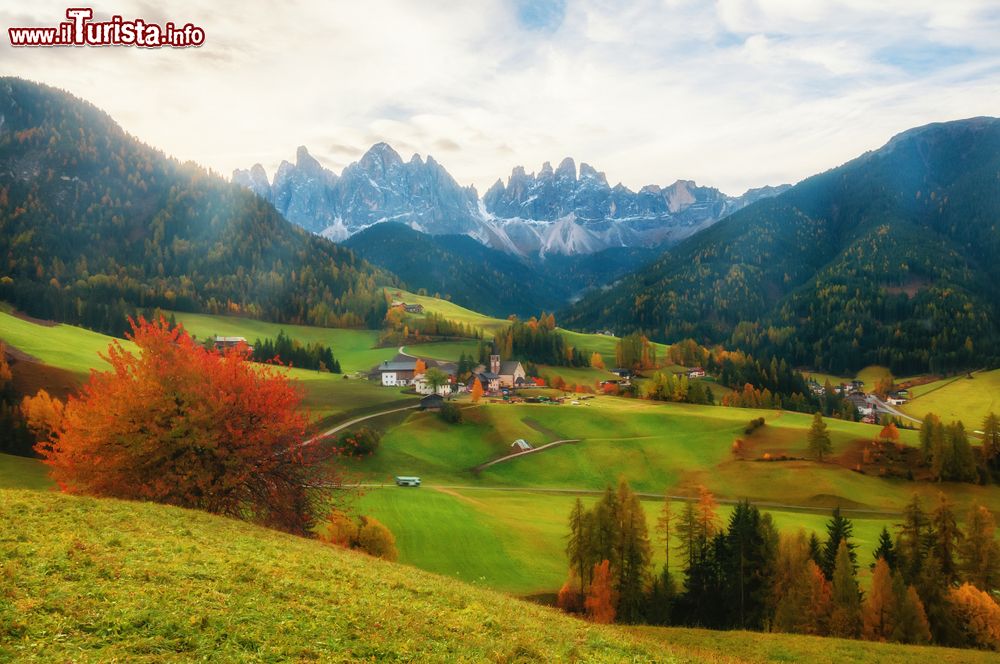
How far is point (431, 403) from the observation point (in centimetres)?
12488

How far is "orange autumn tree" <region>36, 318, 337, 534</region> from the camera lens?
102ft

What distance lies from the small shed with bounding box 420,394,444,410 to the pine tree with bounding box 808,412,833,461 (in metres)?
72.5

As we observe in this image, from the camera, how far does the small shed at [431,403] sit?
124 metres

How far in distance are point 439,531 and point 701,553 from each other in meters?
28.2

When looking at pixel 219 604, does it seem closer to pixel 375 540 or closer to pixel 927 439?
pixel 375 540

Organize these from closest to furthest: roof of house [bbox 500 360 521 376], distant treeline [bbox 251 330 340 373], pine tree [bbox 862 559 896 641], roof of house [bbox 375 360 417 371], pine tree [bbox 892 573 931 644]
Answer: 1. pine tree [bbox 892 573 931 644]
2. pine tree [bbox 862 559 896 641]
3. roof of house [bbox 375 360 417 371]
4. distant treeline [bbox 251 330 340 373]
5. roof of house [bbox 500 360 521 376]

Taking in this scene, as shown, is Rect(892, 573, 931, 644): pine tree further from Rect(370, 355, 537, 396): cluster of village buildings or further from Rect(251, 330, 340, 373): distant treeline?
Rect(251, 330, 340, 373): distant treeline

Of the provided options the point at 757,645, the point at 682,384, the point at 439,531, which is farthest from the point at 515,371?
the point at 757,645

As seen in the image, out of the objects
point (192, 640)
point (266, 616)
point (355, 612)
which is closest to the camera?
point (192, 640)

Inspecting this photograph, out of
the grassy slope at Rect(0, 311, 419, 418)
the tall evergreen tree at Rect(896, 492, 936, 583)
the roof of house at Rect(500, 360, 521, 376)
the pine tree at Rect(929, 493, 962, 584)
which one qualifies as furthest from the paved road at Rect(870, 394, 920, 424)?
the grassy slope at Rect(0, 311, 419, 418)

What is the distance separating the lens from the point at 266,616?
15875 mm

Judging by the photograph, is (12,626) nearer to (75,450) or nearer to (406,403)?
(75,450)

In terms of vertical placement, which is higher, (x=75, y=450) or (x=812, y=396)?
(x=75, y=450)

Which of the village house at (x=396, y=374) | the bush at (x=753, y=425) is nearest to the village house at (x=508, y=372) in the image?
the village house at (x=396, y=374)
